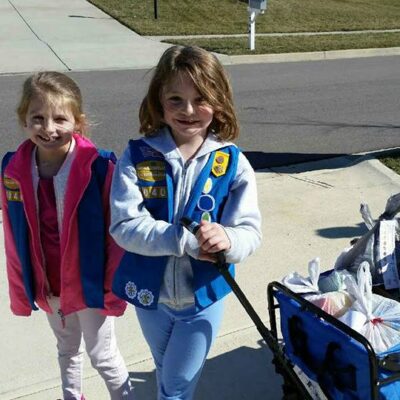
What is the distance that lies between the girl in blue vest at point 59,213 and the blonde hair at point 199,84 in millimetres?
322

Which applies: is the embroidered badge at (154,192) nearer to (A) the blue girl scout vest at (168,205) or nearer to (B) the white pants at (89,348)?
(A) the blue girl scout vest at (168,205)

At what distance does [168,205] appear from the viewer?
2166mm

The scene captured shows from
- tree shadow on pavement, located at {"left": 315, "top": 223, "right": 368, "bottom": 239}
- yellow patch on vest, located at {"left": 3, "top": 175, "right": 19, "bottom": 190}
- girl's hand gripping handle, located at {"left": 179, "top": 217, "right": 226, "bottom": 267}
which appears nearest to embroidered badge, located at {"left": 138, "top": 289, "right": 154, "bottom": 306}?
girl's hand gripping handle, located at {"left": 179, "top": 217, "right": 226, "bottom": 267}

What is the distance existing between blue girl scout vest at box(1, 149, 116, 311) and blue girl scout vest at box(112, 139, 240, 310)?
272 mm

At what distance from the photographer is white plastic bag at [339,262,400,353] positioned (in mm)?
2254

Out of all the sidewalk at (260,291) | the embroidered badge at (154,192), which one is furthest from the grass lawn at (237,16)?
the embroidered badge at (154,192)

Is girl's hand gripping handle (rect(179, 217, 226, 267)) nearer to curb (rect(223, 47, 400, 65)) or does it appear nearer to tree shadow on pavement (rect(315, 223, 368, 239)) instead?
tree shadow on pavement (rect(315, 223, 368, 239))

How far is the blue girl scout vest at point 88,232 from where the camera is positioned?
2414mm

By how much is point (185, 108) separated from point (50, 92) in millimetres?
553

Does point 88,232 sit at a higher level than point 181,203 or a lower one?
lower

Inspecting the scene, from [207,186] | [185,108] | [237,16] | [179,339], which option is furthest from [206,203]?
[237,16]

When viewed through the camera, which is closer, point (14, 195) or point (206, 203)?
point (206, 203)

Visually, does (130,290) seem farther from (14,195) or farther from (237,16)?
(237,16)

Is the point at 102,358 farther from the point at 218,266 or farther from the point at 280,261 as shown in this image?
the point at 280,261
